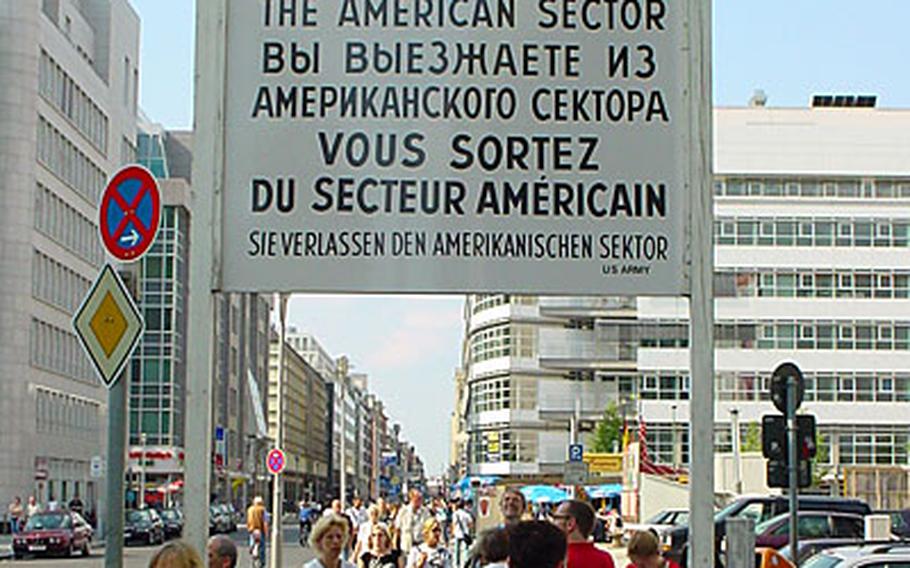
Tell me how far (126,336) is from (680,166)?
3351 millimetres

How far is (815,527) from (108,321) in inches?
926

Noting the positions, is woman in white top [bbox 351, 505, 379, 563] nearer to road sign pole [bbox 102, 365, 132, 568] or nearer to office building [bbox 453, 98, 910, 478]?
road sign pole [bbox 102, 365, 132, 568]

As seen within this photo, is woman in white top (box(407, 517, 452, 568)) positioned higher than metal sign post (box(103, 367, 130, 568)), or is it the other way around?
metal sign post (box(103, 367, 130, 568))

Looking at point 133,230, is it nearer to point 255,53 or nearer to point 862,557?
point 255,53

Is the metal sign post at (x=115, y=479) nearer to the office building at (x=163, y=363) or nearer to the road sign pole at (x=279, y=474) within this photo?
the road sign pole at (x=279, y=474)

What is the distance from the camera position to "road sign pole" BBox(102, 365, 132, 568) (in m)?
8.33

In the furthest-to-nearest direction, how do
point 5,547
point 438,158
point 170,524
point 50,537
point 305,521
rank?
1. point 170,524
2. point 305,521
3. point 5,547
4. point 50,537
5. point 438,158

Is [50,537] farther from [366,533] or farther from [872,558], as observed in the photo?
[872,558]

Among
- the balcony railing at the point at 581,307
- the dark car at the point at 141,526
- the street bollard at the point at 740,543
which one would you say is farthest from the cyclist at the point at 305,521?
the street bollard at the point at 740,543

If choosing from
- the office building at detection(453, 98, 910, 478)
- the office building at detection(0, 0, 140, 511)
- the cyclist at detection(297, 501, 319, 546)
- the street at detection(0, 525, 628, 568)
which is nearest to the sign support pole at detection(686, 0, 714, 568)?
the street at detection(0, 525, 628, 568)

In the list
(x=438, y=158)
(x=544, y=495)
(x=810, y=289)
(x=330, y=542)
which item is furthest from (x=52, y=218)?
(x=438, y=158)

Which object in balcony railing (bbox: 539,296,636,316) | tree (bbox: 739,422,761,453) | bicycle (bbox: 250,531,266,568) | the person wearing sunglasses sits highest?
balcony railing (bbox: 539,296,636,316)

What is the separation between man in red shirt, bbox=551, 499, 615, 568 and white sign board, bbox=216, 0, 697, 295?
6.35 ft

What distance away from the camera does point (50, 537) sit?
4838 centimetres
